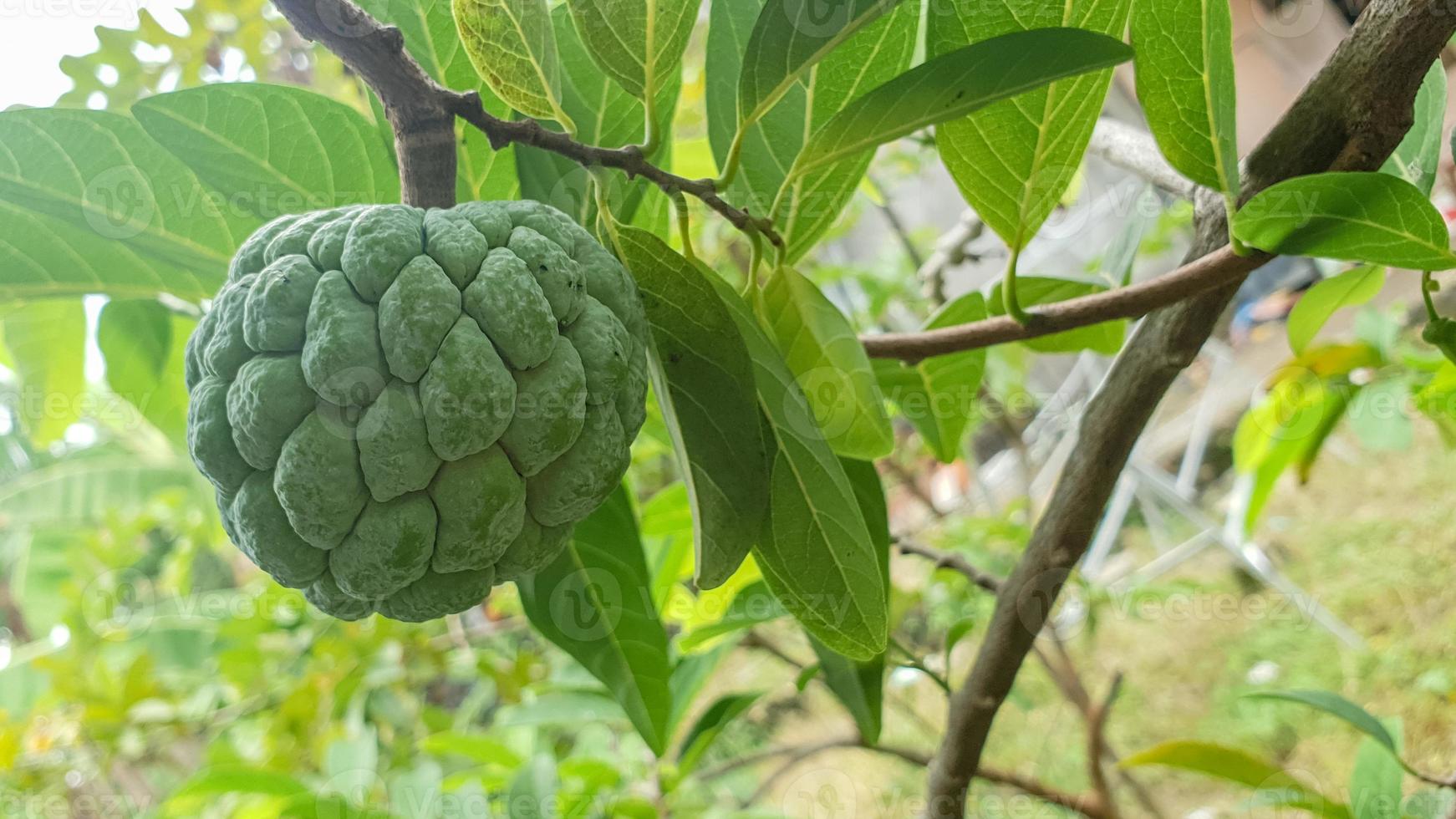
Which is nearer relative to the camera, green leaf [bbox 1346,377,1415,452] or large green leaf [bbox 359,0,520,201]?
large green leaf [bbox 359,0,520,201]

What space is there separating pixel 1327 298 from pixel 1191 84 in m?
0.40

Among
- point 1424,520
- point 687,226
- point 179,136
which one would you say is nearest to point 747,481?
point 687,226

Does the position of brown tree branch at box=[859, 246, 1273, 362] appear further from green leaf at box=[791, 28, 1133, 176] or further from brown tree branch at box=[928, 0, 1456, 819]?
green leaf at box=[791, 28, 1133, 176]

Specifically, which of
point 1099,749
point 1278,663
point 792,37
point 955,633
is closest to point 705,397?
point 792,37

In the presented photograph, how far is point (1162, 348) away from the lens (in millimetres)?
613

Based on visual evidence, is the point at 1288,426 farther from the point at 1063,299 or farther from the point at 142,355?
the point at 142,355

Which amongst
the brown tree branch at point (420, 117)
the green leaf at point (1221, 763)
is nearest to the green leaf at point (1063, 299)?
the brown tree branch at point (420, 117)

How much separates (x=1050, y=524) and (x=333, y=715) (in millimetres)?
1744

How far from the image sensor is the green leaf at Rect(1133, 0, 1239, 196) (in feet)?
1.80

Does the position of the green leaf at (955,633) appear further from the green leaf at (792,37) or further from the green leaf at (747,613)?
the green leaf at (792,37)

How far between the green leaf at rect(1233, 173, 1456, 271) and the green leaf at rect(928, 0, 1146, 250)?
0.39ft

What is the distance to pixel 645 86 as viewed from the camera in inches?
22.0

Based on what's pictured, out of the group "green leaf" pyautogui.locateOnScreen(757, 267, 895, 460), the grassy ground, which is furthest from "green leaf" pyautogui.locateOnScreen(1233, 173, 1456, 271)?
the grassy ground

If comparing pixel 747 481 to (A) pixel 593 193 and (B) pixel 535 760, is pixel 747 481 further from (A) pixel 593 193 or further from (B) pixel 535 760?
(B) pixel 535 760
